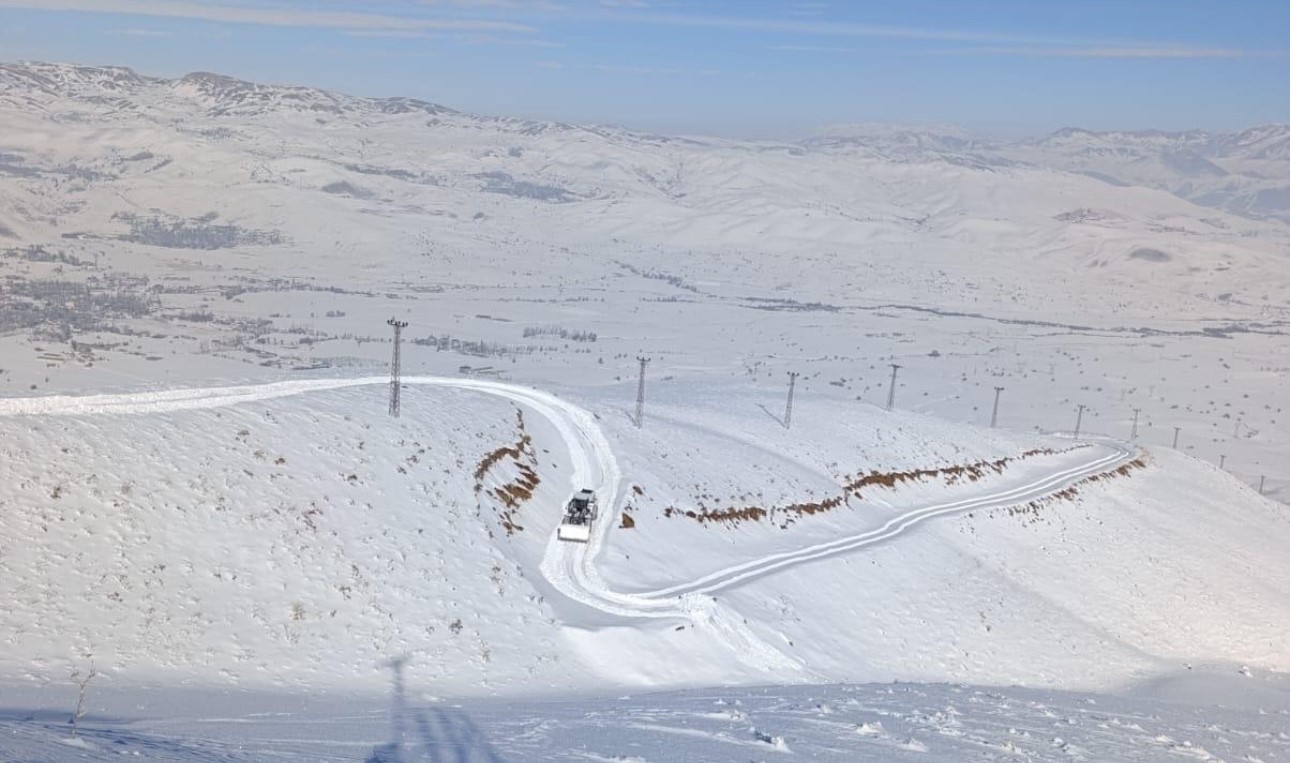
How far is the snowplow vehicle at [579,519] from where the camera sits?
99.5 feet

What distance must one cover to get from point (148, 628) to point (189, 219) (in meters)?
196

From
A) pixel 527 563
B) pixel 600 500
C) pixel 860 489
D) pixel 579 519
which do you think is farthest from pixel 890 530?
pixel 527 563

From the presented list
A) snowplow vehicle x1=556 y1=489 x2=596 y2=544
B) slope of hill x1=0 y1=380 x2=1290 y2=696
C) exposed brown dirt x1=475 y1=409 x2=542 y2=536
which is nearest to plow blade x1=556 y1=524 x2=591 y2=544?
snowplow vehicle x1=556 y1=489 x2=596 y2=544

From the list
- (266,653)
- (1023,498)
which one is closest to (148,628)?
(266,653)

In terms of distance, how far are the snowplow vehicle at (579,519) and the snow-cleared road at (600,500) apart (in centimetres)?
27

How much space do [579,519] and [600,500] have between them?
3151mm

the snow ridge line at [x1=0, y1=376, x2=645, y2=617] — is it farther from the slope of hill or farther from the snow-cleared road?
the slope of hill

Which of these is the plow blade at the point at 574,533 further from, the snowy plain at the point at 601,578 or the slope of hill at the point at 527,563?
the slope of hill at the point at 527,563

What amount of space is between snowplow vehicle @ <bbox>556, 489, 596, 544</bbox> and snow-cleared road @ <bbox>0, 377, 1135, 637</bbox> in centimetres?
27

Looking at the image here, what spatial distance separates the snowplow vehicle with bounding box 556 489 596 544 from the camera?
1193 inches

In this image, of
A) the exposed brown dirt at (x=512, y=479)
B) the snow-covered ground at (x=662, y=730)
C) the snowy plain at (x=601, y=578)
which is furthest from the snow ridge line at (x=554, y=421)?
the snow-covered ground at (x=662, y=730)

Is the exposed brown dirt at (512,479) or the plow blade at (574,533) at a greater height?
the exposed brown dirt at (512,479)

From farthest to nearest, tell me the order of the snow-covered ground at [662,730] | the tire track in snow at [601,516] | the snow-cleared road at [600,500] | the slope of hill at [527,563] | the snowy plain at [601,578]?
1. the snow-cleared road at [600,500]
2. the tire track in snow at [601,516]
3. the slope of hill at [527,563]
4. the snowy plain at [601,578]
5. the snow-covered ground at [662,730]

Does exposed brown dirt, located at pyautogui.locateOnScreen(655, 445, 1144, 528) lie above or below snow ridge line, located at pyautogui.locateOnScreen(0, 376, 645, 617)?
below
